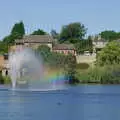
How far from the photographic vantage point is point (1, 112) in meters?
41.6

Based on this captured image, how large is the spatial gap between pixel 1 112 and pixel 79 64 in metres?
89.6

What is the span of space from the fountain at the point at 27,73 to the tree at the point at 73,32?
100437 millimetres

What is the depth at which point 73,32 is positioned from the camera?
184000 millimetres

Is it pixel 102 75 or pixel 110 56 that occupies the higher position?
pixel 110 56

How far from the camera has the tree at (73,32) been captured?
7244 inches

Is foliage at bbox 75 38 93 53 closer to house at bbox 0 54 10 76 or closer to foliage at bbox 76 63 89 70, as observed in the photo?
foliage at bbox 76 63 89 70

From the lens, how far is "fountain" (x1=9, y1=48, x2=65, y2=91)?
77750 millimetres

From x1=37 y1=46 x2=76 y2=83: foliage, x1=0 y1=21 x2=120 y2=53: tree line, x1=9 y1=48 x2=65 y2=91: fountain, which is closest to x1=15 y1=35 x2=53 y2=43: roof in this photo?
x1=0 y1=21 x2=120 y2=53: tree line

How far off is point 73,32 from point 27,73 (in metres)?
106

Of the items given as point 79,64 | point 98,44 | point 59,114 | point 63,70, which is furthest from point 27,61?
point 98,44

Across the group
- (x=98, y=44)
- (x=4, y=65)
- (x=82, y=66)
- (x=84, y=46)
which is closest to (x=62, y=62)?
(x=82, y=66)

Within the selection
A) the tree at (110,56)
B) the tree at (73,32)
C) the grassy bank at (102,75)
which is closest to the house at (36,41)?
the tree at (73,32)

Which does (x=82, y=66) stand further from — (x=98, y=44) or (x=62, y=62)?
(x=98, y=44)

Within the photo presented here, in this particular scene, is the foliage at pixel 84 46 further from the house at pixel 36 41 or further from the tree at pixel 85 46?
the house at pixel 36 41
